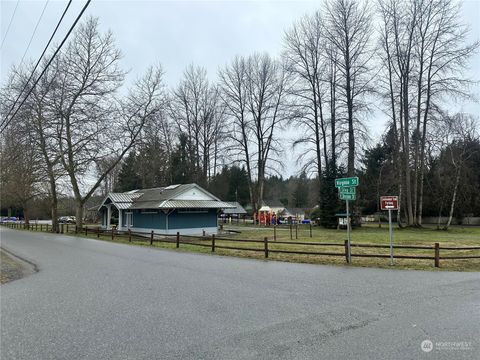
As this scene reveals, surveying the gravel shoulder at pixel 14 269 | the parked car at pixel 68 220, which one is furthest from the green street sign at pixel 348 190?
the parked car at pixel 68 220

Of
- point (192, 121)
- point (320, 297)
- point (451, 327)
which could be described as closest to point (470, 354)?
point (451, 327)

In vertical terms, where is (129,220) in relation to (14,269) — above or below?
above

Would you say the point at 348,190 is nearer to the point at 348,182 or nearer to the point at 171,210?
the point at 348,182

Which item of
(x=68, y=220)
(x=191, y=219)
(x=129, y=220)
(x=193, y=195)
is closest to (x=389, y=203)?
(x=191, y=219)

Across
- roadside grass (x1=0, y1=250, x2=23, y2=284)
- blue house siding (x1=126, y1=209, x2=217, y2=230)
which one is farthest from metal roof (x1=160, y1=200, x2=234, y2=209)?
roadside grass (x1=0, y1=250, x2=23, y2=284)

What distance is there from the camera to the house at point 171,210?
3053 cm

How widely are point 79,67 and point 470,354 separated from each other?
Result: 35275 mm

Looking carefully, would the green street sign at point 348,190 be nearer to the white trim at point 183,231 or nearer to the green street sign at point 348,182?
the green street sign at point 348,182

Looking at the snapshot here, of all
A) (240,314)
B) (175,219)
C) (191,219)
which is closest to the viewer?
(240,314)

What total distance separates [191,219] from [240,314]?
2608 centimetres

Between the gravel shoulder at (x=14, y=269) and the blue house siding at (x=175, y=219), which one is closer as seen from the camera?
the gravel shoulder at (x=14, y=269)

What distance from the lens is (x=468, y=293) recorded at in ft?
26.2

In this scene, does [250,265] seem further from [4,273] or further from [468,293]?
[4,273]

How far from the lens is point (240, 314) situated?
634cm
